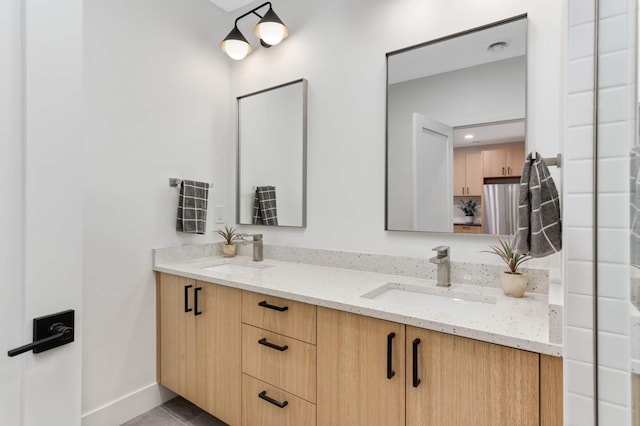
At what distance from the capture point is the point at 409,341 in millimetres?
1123

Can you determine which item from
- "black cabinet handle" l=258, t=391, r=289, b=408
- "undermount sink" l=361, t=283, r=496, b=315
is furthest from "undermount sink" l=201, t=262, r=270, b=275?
"undermount sink" l=361, t=283, r=496, b=315

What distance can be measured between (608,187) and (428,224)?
95cm

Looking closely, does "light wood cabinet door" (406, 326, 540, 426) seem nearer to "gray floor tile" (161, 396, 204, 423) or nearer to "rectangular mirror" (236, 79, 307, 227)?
"rectangular mirror" (236, 79, 307, 227)

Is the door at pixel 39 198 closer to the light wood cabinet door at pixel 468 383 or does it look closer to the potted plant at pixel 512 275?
the light wood cabinet door at pixel 468 383

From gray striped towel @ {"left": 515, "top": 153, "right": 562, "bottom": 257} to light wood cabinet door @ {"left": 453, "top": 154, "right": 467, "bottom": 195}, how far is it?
52cm

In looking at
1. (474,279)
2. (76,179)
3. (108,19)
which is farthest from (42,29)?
(474,279)

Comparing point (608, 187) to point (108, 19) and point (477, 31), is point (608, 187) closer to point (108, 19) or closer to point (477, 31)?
point (477, 31)

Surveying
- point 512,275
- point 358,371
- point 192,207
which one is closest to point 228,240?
point 192,207

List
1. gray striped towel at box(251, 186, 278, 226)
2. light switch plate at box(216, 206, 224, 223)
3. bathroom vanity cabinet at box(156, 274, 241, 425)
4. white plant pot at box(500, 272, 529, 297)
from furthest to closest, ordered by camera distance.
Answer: light switch plate at box(216, 206, 224, 223) → gray striped towel at box(251, 186, 278, 226) → bathroom vanity cabinet at box(156, 274, 241, 425) → white plant pot at box(500, 272, 529, 297)

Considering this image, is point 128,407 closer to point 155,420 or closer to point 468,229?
point 155,420

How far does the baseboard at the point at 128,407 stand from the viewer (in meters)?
1.78

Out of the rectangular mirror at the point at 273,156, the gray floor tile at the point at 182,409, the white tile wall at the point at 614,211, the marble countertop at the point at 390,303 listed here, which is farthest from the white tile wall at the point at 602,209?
the gray floor tile at the point at 182,409

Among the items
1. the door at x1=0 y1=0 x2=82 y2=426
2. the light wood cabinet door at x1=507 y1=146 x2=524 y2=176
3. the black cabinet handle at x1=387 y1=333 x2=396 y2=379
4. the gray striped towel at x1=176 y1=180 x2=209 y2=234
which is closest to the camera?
the door at x1=0 y1=0 x2=82 y2=426

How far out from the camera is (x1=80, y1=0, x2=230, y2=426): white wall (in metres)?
1.78
